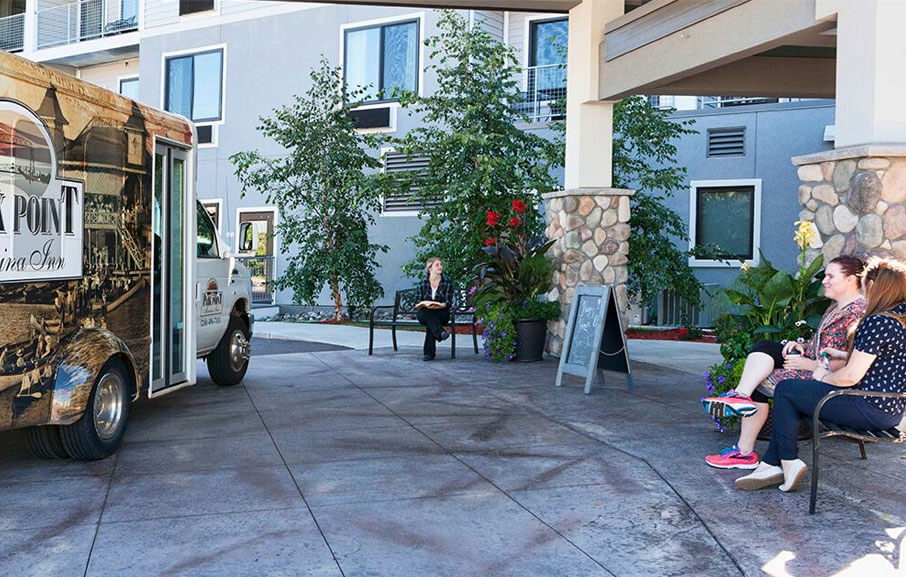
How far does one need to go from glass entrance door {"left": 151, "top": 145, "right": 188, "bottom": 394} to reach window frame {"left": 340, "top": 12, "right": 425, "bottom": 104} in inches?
428

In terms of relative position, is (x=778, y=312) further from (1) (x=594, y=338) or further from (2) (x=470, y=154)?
(2) (x=470, y=154)

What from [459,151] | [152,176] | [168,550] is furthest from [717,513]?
[459,151]

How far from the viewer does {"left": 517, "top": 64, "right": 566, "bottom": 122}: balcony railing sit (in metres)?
18.9

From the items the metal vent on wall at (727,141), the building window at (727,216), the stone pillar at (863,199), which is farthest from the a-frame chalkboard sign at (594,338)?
the metal vent on wall at (727,141)

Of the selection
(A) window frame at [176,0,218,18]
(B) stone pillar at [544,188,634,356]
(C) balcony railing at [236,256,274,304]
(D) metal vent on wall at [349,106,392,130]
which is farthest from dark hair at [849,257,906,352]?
(A) window frame at [176,0,218,18]

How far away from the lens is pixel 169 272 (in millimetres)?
8141

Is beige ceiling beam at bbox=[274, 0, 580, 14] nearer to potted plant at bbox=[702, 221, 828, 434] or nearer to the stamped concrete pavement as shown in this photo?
the stamped concrete pavement

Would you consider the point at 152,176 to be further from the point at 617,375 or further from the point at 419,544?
the point at 617,375

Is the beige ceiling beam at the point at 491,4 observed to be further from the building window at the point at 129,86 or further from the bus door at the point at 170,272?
the building window at the point at 129,86

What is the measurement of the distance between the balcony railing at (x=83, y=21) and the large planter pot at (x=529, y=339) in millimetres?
17554

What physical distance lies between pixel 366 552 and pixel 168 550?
0.92 metres

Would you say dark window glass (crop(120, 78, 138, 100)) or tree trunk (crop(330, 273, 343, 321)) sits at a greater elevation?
→ dark window glass (crop(120, 78, 138, 100))

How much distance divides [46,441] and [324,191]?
12.2 metres

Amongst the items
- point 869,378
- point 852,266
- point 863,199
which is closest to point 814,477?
point 869,378
